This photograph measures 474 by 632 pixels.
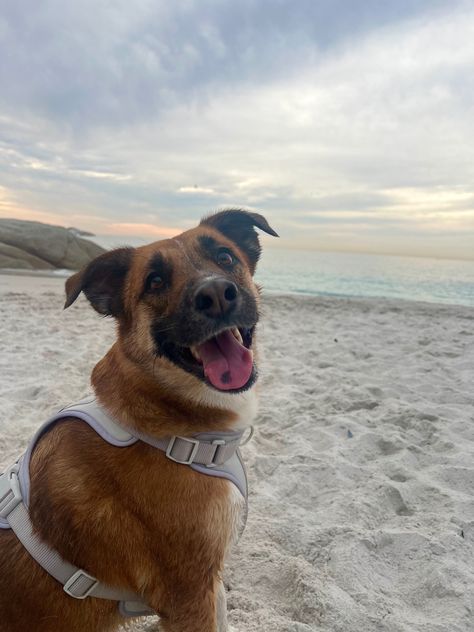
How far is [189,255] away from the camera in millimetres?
2621

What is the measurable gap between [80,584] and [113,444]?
54cm

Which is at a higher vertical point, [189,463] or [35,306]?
[189,463]

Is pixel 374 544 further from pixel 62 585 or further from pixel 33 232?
pixel 33 232

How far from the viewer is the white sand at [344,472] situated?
8.29 feet

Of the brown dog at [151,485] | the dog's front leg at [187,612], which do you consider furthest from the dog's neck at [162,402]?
the dog's front leg at [187,612]

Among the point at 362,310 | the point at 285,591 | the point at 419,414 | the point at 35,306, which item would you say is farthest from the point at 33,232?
the point at 285,591

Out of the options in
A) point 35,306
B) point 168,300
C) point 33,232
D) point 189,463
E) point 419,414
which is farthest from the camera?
point 33,232

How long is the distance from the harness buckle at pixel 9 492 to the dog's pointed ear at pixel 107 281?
898mm

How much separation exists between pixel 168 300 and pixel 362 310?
10.2 meters

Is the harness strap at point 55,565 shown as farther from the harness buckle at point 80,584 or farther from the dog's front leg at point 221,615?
the dog's front leg at point 221,615

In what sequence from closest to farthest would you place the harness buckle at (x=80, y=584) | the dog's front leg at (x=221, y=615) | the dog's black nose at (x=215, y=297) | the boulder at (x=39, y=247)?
the harness buckle at (x=80, y=584) → the dog's black nose at (x=215, y=297) → the dog's front leg at (x=221, y=615) → the boulder at (x=39, y=247)

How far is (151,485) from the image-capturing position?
6.33 ft

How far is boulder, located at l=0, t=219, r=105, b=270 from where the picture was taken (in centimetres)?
1797

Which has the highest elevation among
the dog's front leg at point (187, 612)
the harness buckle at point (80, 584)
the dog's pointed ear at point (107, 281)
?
the dog's pointed ear at point (107, 281)
